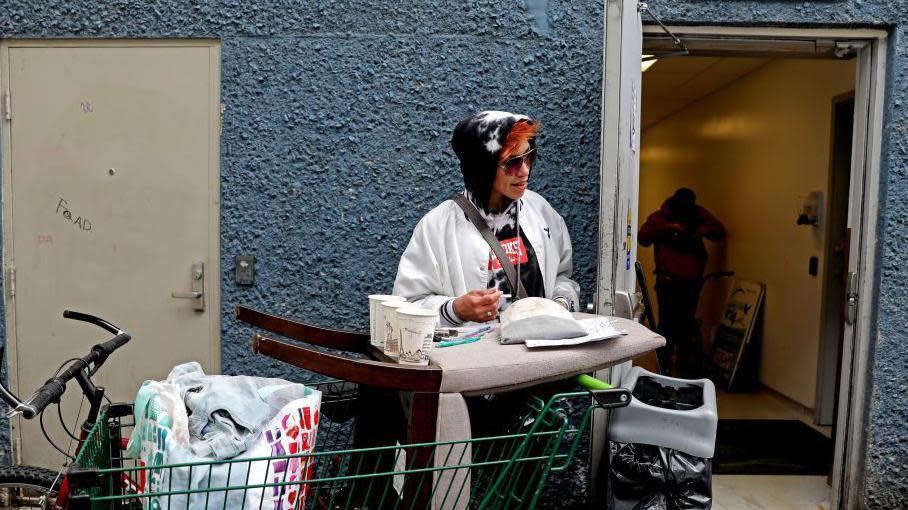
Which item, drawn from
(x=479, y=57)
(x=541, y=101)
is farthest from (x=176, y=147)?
(x=541, y=101)

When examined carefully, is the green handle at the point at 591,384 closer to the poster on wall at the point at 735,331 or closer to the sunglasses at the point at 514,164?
the sunglasses at the point at 514,164

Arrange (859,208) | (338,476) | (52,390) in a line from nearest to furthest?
1. (338,476)
2. (52,390)
3. (859,208)

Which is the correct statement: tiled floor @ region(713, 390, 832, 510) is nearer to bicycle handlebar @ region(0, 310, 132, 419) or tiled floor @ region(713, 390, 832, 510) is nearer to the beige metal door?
the beige metal door

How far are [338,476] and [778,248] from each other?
5.97m

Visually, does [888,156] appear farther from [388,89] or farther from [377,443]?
[377,443]

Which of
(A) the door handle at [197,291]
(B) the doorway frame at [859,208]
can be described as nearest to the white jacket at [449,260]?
(A) the door handle at [197,291]

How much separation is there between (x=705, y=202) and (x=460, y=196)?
23.8 feet

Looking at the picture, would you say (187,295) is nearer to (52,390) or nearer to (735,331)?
(52,390)

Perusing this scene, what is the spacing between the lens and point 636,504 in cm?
242

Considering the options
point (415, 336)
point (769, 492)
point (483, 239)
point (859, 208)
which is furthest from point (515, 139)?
point (769, 492)

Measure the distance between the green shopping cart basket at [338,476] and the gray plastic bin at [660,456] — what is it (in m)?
0.33

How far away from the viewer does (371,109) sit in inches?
141

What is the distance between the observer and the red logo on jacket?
2.77 metres

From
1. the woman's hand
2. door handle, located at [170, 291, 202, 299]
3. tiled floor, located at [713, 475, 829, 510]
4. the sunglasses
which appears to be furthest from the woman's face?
tiled floor, located at [713, 475, 829, 510]
